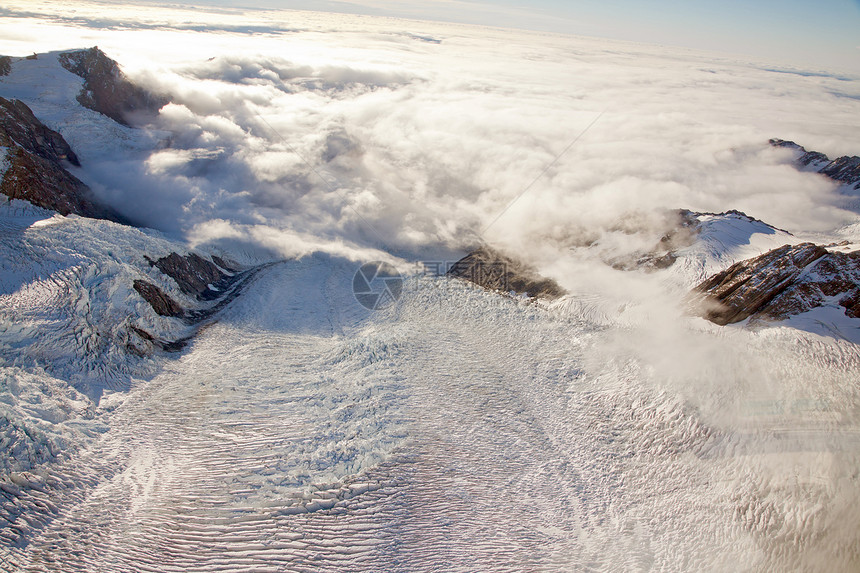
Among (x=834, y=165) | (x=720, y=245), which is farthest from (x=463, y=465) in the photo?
(x=834, y=165)

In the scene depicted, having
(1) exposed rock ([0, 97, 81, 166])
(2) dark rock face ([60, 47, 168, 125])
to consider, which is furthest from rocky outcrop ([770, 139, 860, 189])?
(2) dark rock face ([60, 47, 168, 125])

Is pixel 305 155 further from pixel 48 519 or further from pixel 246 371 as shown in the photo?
pixel 48 519

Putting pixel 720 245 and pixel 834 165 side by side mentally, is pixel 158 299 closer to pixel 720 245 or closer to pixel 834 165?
pixel 720 245

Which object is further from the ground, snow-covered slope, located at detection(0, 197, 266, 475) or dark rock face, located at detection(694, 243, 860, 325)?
dark rock face, located at detection(694, 243, 860, 325)

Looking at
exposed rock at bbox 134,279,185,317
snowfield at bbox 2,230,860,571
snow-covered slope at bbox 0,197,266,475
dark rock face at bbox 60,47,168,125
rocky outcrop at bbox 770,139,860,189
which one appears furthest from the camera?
rocky outcrop at bbox 770,139,860,189

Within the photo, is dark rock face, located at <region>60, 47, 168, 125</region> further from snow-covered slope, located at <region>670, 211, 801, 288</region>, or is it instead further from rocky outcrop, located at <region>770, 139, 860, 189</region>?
rocky outcrop, located at <region>770, 139, 860, 189</region>

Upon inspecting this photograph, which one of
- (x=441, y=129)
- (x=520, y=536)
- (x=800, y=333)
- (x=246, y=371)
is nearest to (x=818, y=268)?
(x=800, y=333)
